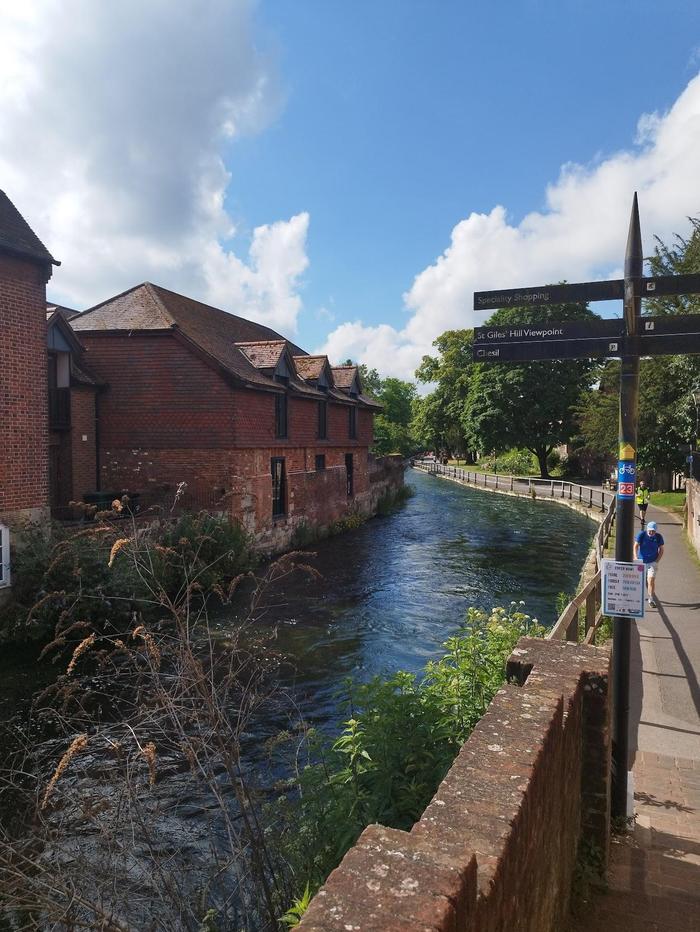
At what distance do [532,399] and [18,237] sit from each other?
37.6m

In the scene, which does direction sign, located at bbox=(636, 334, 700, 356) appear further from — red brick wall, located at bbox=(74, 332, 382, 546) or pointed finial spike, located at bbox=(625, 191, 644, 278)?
red brick wall, located at bbox=(74, 332, 382, 546)

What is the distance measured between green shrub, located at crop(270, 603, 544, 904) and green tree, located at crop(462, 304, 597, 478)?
4078 centimetres

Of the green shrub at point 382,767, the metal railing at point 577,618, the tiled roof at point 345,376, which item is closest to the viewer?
the green shrub at point 382,767

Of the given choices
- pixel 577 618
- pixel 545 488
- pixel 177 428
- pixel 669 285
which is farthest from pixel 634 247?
pixel 545 488

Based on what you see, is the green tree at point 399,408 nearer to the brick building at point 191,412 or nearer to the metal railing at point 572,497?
the metal railing at point 572,497

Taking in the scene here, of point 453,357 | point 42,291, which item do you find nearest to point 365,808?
point 42,291

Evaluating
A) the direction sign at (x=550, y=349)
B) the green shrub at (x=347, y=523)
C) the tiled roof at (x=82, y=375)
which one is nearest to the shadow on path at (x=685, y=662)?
the direction sign at (x=550, y=349)

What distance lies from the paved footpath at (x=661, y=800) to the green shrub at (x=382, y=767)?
1.35 m

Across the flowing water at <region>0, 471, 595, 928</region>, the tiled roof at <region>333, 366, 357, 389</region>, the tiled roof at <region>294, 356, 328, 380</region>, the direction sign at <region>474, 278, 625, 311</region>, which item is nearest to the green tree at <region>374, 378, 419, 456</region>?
the tiled roof at <region>333, 366, 357, 389</region>

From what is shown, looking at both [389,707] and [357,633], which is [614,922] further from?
[357,633]

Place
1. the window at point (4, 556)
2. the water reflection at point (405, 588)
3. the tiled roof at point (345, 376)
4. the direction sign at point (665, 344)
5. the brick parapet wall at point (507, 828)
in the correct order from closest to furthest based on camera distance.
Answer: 1. the brick parapet wall at point (507, 828)
2. the direction sign at point (665, 344)
3. the water reflection at point (405, 588)
4. the window at point (4, 556)
5. the tiled roof at point (345, 376)

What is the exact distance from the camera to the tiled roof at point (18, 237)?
493 inches

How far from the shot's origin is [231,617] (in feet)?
44.5

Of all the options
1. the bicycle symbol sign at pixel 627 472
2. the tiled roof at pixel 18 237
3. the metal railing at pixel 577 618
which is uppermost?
the tiled roof at pixel 18 237
